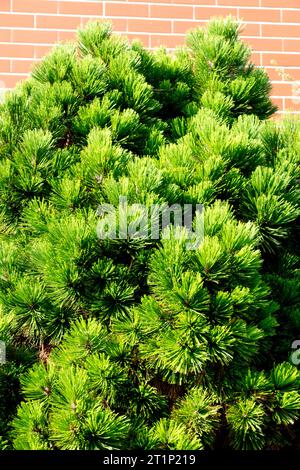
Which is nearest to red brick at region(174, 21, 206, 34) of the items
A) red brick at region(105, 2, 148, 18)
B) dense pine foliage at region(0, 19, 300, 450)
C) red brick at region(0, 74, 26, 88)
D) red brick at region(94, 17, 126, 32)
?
red brick at region(105, 2, 148, 18)

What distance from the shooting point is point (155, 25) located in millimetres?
4492

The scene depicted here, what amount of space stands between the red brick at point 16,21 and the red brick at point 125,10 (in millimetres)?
487

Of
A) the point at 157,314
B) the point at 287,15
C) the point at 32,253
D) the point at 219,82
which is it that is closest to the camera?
the point at 157,314

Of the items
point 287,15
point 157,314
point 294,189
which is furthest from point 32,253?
point 287,15

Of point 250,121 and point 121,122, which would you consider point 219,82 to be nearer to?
point 250,121

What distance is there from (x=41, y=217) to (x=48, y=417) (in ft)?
2.38

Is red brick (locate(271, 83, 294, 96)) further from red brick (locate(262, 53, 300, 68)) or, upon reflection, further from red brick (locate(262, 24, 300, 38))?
red brick (locate(262, 24, 300, 38))

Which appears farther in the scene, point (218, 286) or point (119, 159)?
point (119, 159)

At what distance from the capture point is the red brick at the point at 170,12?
4500 millimetres

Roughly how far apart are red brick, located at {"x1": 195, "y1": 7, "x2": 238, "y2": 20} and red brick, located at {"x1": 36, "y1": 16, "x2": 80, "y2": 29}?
2.65 feet

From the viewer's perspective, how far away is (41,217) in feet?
8.36

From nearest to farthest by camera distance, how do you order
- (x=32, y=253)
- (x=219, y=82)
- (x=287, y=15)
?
1. (x=32, y=253)
2. (x=219, y=82)
3. (x=287, y=15)

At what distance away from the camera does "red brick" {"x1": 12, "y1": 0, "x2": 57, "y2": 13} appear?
443 centimetres

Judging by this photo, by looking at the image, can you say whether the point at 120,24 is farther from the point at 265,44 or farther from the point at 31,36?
the point at 265,44
